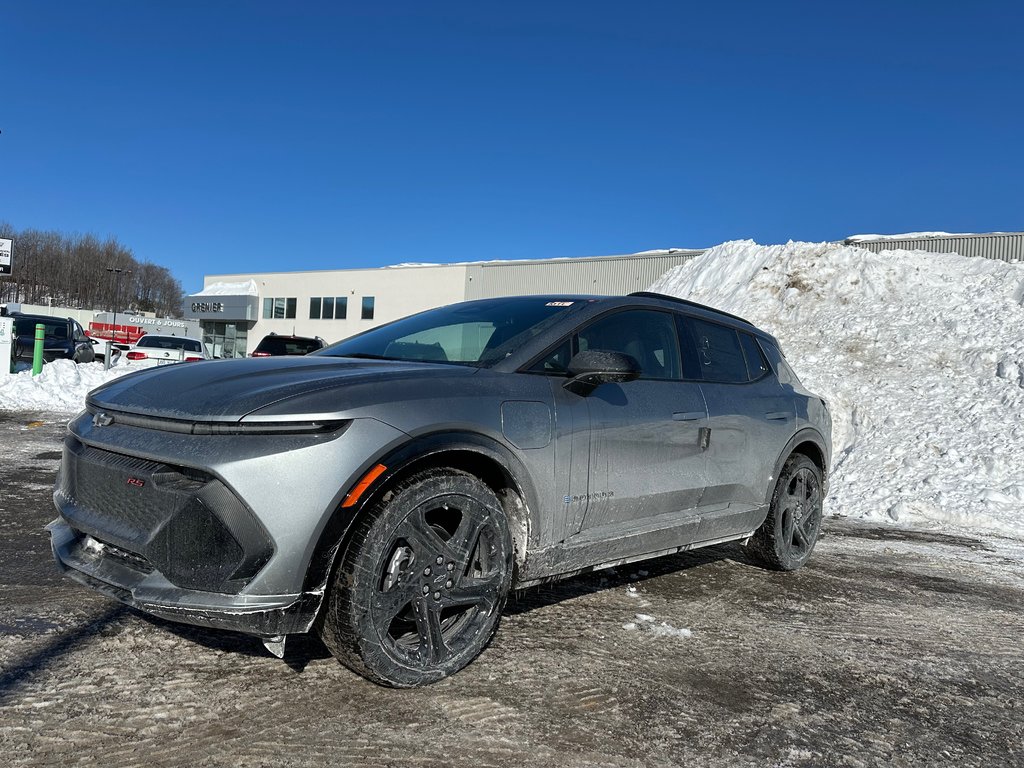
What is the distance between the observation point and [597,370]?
3479 millimetres

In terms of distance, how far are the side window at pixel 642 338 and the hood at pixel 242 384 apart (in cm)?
91

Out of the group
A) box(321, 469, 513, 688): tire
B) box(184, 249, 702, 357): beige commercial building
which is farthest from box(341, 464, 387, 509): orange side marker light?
box(184, 249, 702, 357): beige commercial building


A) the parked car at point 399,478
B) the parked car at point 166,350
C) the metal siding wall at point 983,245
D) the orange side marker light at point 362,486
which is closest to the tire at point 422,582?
the parked car at point 399,478

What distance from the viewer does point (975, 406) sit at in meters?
10.8

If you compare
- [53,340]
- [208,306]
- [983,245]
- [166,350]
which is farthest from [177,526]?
[208,306]

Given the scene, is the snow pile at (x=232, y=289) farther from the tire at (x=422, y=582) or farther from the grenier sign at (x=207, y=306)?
the tire at (x=422, y=582)

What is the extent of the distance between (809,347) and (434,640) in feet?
39.7

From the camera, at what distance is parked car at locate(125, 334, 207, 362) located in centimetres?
1884

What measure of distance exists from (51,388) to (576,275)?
22.4 m

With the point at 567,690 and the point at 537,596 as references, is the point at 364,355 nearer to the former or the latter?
the point at 537,596

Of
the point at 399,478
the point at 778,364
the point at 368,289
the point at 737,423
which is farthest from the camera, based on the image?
the point at 368,289

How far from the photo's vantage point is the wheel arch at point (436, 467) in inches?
106

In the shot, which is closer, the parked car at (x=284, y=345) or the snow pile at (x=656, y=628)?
the snow pile at (x=656, y=628)

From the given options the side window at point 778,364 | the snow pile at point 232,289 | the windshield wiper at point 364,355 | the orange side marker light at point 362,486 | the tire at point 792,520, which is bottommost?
the tire at point 792,520
